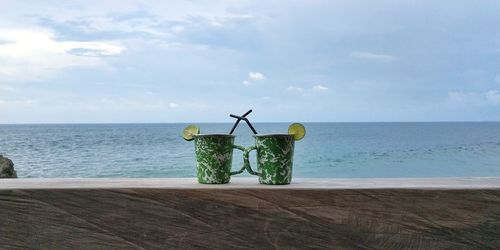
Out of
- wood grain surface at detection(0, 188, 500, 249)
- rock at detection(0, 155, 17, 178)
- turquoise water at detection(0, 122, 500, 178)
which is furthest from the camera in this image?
turquoise water at detection(0, 122, 500, 178)

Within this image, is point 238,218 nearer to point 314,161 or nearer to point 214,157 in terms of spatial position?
point 214,157

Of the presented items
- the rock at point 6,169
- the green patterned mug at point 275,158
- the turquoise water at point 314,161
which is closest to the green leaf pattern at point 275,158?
the green patterned mug at point 275,158

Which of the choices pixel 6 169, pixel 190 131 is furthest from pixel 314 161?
pixel 190 131

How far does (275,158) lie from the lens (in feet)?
5.91

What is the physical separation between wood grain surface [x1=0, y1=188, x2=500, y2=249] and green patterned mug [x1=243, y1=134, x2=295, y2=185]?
0.33ft

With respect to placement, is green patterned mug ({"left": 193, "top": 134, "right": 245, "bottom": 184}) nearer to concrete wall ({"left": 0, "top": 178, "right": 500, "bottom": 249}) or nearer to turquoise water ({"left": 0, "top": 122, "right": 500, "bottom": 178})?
concrete wall ({"left": 0, "top": 178, "right": 500, "bottom": 249})

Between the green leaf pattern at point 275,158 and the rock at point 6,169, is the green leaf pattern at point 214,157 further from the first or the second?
the rock at point 6,169

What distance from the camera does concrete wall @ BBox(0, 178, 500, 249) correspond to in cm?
172

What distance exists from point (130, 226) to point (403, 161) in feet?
88.6

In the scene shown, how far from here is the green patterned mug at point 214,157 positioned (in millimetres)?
1822

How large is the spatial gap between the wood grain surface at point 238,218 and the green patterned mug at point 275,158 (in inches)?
3.9

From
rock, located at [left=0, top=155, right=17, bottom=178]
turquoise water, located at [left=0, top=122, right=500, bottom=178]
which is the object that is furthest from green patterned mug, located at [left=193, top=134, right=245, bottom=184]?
turquoise water, located at [left=0, top=122, right=500, bottom=178]

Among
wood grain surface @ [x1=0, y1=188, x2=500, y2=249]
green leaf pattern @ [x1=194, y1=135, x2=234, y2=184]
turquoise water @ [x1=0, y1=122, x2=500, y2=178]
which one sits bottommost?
turquoise water @ [x1=0, y1=122, x2=500, y2=178]

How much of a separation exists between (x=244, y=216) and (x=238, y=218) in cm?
2
